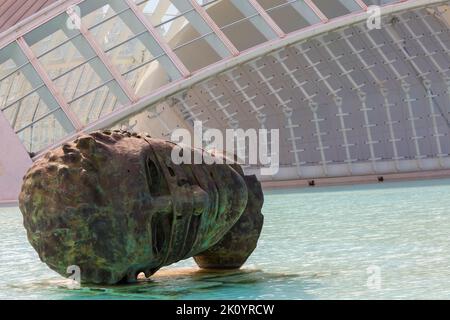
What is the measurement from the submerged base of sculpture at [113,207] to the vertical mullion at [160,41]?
1371cm

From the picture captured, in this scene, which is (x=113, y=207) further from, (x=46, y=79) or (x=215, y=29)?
(x=215, y=29)

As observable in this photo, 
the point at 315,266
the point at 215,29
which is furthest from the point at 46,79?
the point at 315,266

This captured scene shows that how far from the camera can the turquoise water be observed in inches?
285

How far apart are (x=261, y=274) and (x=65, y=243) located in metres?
1.68

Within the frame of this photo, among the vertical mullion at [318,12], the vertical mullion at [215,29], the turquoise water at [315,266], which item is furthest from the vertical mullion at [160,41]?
the turquoise water at [315,266]

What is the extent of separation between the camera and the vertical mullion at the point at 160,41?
21609mm

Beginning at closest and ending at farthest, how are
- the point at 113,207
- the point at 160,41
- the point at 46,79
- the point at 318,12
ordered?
the point at 113,207, the point at 46,79, the point at 160,41, the point at 318,12

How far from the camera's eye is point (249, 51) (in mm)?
21781

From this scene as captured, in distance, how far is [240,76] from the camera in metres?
30.0

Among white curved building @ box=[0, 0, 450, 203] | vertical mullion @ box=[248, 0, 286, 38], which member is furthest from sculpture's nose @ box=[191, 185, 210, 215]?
vertical mullion @ box=[248, 0, 286, 38]

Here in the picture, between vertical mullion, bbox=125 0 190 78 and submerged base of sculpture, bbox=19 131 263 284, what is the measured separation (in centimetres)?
1371

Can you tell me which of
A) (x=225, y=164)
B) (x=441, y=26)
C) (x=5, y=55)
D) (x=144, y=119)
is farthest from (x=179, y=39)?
(x=225, y=164)

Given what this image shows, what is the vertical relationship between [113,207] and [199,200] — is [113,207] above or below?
above

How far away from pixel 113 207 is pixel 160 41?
14745mm
